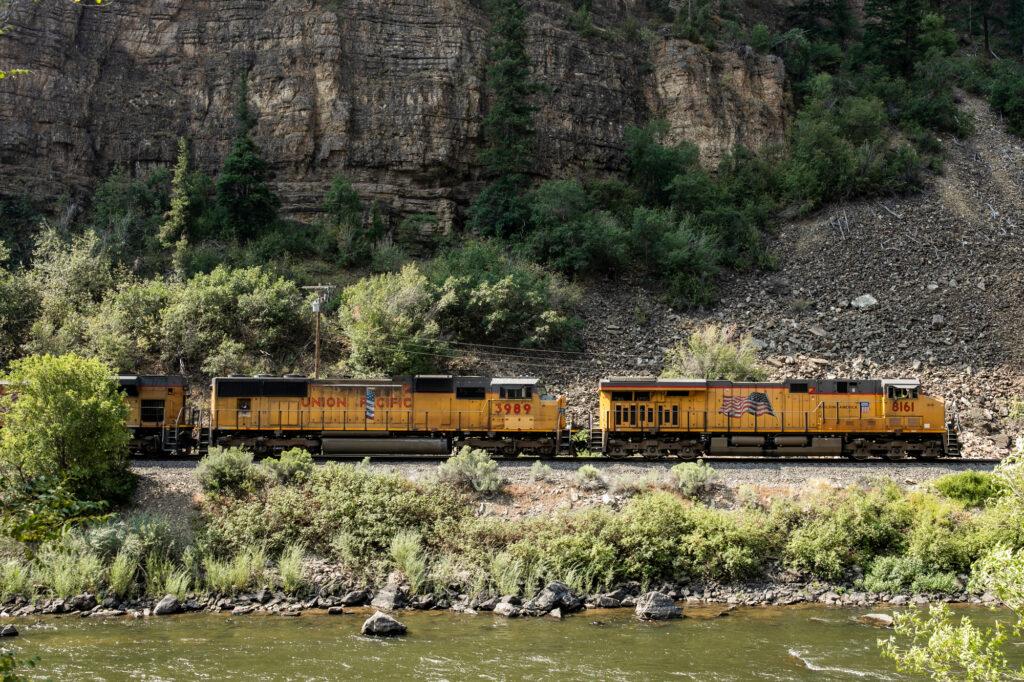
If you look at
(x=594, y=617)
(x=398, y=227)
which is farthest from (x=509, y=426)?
(x=398, y=227)

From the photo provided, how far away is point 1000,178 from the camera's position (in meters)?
49.0

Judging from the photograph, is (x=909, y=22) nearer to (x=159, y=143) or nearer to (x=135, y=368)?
(x=159, y=143)

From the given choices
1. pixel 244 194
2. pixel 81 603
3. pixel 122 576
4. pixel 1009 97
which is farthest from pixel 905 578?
pixel 1009 97

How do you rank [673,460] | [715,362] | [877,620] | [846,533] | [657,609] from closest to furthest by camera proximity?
[877,620]
[657,609]
[846,533]
[673,460]
[715,362]

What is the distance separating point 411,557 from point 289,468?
5.46 meters

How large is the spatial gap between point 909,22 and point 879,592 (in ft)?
156

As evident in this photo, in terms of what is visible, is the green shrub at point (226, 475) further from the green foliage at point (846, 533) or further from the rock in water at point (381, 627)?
the green foliage at point (846, 533)

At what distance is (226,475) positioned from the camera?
24.3m

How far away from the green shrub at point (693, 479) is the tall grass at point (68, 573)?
15.0 m

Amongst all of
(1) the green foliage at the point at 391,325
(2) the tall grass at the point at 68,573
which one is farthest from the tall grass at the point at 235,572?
(1) the green foliage at the point at 391,325

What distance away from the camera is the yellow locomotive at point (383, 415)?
27.7 metres

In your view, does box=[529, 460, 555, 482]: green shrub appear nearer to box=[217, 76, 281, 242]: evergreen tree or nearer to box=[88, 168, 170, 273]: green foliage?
box=[88, 168, 170, 273]: green foliage

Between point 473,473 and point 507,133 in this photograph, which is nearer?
point 473,473

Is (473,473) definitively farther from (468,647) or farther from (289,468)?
(468,647)
